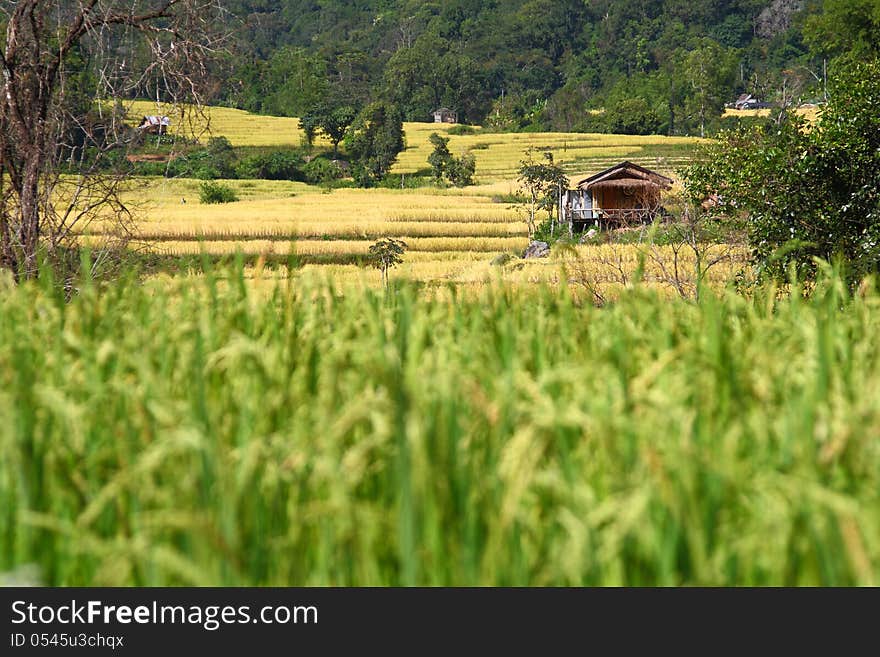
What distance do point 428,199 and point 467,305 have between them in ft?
181

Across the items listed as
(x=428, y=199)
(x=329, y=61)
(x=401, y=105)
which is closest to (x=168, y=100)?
(x=428, y=199)

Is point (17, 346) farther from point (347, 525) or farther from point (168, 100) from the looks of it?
point (168, 100)

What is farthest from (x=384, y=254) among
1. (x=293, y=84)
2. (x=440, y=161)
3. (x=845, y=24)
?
Answer: (x=293, y=84)

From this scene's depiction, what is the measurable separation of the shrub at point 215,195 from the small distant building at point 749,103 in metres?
70.2

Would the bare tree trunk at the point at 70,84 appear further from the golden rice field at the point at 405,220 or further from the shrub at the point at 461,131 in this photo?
the shrub at the point at 461,131

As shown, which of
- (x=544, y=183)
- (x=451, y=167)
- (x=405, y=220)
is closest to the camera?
(x=405, y=220)

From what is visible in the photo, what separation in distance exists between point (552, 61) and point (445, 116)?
28667 millimetres

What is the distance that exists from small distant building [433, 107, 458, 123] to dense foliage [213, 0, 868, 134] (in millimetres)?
1095

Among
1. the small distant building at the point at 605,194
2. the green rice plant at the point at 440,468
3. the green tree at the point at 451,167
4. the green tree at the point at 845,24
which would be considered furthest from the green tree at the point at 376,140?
the green rice plant at the point at 440,468

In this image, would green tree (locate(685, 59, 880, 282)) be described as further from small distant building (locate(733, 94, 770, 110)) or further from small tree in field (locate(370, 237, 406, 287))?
small distant building (locate(733, 94, 770, 110))

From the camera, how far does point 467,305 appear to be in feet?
11.4

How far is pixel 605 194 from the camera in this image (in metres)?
51.2

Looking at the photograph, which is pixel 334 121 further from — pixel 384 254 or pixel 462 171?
pixel 384 254

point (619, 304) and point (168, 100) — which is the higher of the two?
point (168, 100)
